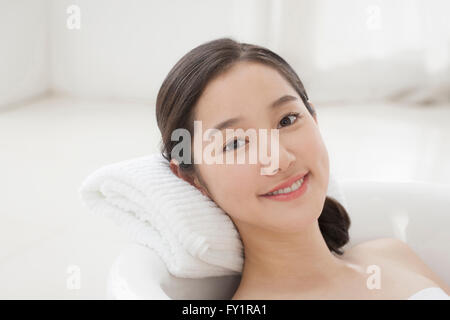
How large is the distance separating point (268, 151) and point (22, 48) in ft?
8.69

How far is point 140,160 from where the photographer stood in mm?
1356

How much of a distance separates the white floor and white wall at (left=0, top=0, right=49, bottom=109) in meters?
0.11

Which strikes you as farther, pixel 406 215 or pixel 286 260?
pixel 406 215

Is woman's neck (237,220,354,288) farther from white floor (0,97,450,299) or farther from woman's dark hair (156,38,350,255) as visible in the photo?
white floor (0,97,450,299)

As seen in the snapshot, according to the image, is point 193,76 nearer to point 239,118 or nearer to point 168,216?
point 239,118

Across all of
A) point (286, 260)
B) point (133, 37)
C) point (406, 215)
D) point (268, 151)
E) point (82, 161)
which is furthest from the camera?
point (133, 37)

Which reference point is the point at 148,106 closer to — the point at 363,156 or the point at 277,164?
the point at 363,156

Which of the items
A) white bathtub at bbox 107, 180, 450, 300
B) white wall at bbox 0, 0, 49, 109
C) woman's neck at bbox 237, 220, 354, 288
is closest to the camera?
woman's neck at bbox 237, 220, 354, 288

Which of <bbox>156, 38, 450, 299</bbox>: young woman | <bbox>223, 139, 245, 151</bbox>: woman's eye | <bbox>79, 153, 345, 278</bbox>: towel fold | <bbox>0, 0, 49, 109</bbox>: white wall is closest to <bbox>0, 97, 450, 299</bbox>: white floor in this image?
<bbox>0, 0, 49, 109</bbox>: white wall

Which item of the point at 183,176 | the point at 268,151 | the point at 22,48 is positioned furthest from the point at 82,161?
the point at 268,151

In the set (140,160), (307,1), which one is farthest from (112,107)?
(140,160)

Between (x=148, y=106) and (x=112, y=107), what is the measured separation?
193 millimetres

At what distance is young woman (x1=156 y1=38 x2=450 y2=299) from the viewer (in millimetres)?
1199

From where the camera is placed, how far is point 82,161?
2.81m
